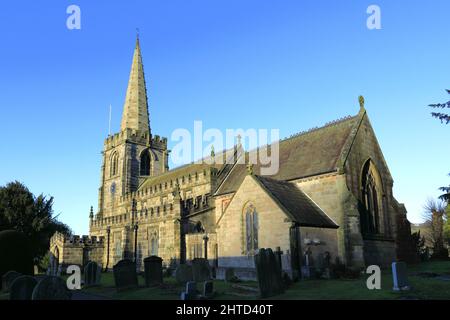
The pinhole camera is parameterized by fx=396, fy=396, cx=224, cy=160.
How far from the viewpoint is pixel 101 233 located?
4478cm

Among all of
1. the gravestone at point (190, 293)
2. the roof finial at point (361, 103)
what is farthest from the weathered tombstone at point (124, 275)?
A: the roof finial at point (361, 103)

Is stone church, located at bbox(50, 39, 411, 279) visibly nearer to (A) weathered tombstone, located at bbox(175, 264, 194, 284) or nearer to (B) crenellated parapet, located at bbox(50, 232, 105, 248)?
(B) crenellated parapet, located at bbox(50, 232, 105, 248)

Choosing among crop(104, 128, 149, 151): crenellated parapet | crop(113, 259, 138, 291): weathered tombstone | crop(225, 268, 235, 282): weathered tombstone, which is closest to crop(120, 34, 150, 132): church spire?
crop(104, 128, 149, 151): crenellated parapet

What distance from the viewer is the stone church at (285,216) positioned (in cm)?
2286

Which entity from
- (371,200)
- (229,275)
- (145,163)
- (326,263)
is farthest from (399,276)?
(145,163)

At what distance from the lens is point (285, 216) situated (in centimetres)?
2192

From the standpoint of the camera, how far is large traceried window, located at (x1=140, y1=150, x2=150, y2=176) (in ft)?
181

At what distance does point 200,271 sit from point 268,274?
25.4 feet

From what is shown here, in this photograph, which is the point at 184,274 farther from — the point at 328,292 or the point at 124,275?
the point at 328,292

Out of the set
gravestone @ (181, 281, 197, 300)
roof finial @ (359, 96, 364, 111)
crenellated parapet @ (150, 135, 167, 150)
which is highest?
crenellated parapet @ (150, 135, 167, 150)

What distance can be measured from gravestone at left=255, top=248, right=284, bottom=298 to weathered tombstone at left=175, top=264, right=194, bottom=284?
774 centimetres

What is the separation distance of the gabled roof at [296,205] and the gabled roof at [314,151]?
73.0 inches

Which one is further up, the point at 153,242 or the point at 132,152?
the point at 132,152
